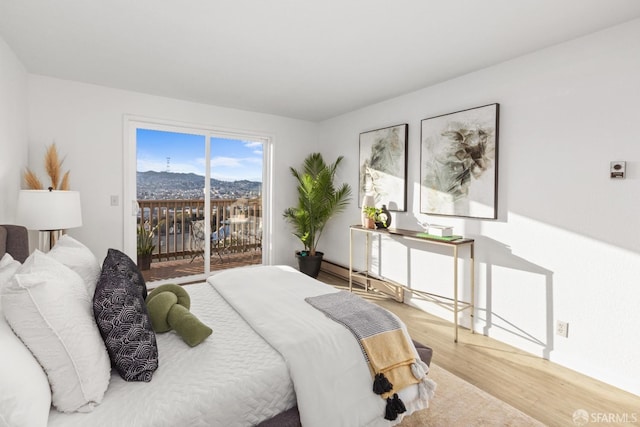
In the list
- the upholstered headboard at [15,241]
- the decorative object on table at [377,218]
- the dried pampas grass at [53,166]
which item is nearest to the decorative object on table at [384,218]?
the decorative object on table at [377,218]

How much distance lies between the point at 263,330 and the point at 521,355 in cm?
221

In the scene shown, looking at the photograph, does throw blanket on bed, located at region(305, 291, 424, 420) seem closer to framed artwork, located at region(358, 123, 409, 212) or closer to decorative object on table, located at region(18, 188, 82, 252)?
framed artwork, located at region(358, 123, 409, 212)

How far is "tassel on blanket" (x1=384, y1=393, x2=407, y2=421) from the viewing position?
1.53 meters

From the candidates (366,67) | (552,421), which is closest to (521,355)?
(552,421)

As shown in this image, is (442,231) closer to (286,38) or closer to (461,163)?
(461,163)

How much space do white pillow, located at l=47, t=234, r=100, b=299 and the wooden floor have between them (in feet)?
7.79

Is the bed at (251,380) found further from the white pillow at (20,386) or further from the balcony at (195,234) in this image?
the balcony at (195,234)

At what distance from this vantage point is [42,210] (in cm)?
254

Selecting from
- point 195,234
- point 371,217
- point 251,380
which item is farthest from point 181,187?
point 251,380

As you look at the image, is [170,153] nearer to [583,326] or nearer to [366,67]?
[366,67]

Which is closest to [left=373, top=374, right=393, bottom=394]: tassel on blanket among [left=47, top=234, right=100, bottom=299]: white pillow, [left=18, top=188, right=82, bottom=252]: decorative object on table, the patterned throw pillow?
the patterned throw pillow

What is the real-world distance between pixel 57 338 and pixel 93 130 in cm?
322

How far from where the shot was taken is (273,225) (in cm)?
488

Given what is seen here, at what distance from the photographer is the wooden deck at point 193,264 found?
420cm
